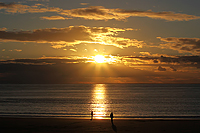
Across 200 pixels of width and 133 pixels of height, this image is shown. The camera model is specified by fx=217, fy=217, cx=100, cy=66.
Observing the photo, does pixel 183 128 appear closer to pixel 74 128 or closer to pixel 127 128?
pixel 127 128

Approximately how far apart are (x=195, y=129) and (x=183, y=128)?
1.60 metres

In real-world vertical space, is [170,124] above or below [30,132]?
above

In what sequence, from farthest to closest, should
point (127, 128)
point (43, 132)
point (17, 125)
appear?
1. point (17, 125)
2. point (127, 128)
3. point (43, 132)

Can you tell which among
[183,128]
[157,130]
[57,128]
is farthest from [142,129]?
[57,128]

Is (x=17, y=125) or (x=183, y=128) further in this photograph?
(x=17, y=125)

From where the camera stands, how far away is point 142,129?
3075 cm

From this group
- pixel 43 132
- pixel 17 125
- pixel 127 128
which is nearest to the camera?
pixel 43 132

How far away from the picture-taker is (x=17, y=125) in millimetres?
33531

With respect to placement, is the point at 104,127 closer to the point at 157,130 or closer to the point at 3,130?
the point at 157,130

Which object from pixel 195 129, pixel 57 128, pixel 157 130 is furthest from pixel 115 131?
pixel 195 129

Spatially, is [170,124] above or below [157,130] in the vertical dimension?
above

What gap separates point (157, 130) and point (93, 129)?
29.3ft

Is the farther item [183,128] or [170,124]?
[170,124]

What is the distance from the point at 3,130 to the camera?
30250 mm
